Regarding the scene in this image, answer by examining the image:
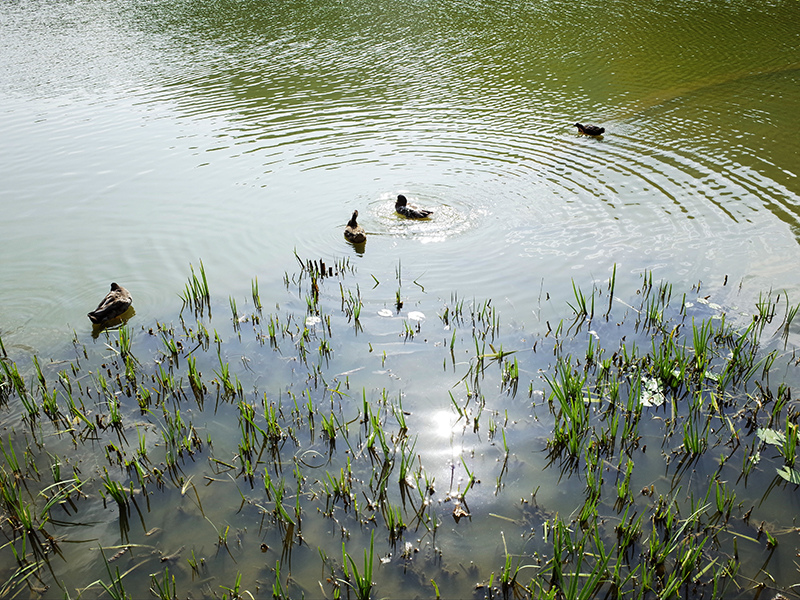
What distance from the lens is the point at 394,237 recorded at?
10305 mm

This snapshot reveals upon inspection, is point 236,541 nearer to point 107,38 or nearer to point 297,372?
point 297,372

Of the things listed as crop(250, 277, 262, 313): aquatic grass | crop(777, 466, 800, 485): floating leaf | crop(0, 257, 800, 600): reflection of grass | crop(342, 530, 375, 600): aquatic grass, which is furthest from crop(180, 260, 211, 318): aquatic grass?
crop(777, 466, 800, 485): floating leaf

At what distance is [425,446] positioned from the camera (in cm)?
568

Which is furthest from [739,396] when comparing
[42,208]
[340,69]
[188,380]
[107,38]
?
[107,38]

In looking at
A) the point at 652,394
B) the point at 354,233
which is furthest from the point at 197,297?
the point at 652,394

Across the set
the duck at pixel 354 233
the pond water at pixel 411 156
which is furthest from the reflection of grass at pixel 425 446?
the duck at pixel 354 233

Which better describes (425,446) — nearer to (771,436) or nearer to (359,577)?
(359,577)

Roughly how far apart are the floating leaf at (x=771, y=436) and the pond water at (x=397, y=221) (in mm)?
255

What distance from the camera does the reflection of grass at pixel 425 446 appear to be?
4.54 meters

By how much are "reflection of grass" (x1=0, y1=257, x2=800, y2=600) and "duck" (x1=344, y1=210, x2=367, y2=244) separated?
2.32m

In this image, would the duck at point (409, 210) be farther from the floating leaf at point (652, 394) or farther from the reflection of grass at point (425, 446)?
the floating leaf at point (652, 394)

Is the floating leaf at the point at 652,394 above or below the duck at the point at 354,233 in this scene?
below

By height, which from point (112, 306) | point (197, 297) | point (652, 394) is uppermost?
point (112, 306)

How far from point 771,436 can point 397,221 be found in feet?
22.2
